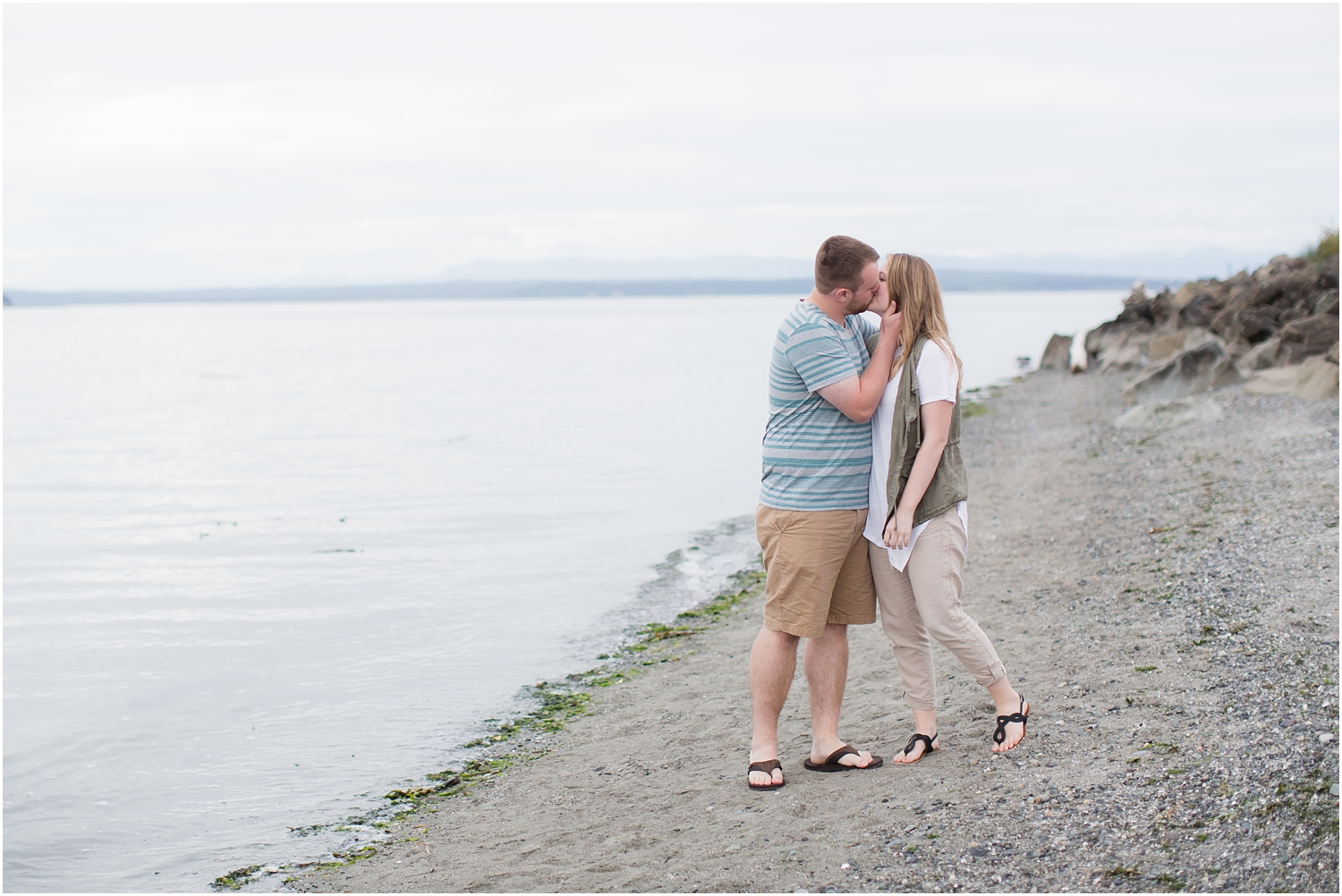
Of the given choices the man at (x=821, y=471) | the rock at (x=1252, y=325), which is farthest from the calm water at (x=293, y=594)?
the rock at (x=1252, y=325)

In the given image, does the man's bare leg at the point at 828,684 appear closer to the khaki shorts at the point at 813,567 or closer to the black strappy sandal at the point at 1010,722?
the khaki shorts at the point at 813,567

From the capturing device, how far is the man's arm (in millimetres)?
4477

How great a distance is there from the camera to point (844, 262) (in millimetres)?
4516

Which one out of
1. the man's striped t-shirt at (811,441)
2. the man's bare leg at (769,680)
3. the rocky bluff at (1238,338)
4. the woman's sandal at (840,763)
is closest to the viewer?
the man's striped t-shirt at (811,441)

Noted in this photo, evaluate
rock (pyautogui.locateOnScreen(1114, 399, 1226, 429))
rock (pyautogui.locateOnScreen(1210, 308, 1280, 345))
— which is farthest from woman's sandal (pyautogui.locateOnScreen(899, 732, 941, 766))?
rock (pyautogui.locateOnScreen(1210, 308, 1280, 345))

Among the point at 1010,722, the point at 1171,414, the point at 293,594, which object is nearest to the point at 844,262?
the point at 1010,722

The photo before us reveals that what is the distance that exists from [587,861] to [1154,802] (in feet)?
7.70

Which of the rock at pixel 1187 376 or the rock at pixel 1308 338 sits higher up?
the rock at pixel 1308 338

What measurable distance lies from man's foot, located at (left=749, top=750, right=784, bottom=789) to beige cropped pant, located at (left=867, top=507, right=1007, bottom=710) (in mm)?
702

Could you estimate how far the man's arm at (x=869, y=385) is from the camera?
4.48m

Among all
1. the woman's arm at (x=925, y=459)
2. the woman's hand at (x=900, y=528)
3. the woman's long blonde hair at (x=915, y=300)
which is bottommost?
the woman's hand at (x=900, y=528)

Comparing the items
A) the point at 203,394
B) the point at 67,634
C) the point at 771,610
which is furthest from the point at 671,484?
the point at 203,394

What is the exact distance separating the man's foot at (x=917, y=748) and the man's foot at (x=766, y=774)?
56 cm

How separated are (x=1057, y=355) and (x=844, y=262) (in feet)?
115
